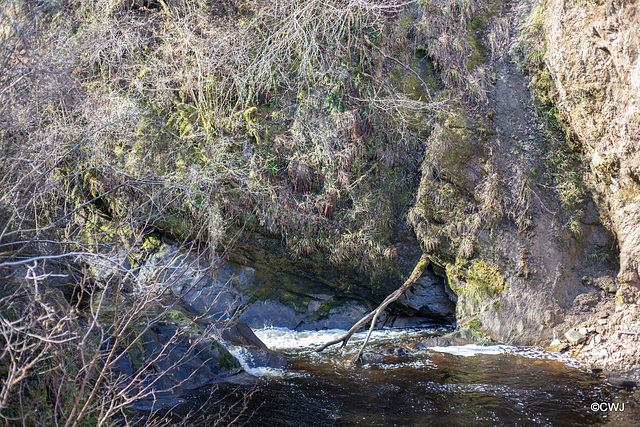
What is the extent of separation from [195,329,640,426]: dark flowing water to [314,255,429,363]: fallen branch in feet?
0.64

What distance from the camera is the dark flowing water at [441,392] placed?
4949 mm

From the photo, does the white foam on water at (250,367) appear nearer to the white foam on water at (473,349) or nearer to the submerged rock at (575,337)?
the white foam on water at (473,349)

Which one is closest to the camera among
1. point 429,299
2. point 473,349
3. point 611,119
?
point 611,119

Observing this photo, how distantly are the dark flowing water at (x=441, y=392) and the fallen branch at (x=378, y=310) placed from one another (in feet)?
0.64

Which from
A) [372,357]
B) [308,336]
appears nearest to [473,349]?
[372,357]

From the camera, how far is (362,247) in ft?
28.1

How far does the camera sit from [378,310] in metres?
7.31

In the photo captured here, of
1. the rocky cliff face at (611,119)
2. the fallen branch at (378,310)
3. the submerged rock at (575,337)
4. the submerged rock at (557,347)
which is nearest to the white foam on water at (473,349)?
the submerged rock at (557,347)

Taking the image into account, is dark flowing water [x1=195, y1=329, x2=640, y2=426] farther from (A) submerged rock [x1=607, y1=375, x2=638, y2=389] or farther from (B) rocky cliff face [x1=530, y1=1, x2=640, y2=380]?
(B) rocky cliff face [x1=530, y1=1, x2=640, y2=380]

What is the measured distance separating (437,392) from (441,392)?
0.05 meters

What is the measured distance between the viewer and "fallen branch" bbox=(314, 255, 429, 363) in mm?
7025

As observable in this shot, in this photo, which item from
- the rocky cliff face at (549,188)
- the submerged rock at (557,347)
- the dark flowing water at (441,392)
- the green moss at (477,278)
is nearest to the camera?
the dark flowing water at (441,392)

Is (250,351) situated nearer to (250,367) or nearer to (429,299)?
(250,367)

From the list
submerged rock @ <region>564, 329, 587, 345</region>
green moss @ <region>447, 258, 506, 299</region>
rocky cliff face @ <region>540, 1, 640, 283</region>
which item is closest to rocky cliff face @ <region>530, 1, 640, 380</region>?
rocky cliff face @ <region>540, 1, 640, 283</region>
